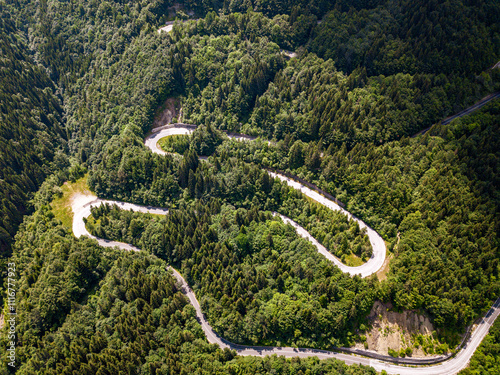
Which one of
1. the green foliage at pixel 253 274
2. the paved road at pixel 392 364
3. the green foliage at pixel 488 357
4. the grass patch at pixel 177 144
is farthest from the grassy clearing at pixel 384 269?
the grass patch at pixel 177 144

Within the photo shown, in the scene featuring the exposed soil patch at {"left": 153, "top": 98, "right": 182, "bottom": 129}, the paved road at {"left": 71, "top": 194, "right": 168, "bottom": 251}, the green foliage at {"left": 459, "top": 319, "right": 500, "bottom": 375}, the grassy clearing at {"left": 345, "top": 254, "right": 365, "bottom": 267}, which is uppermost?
the exposed soil patch at {"left": 153, "top": 98, "right": 182, "bottom": 129}

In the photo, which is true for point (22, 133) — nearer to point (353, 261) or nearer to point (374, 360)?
point (353, 261)

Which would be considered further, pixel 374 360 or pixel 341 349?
pixel 341 349

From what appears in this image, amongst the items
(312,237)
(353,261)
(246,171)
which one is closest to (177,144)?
(246,171)

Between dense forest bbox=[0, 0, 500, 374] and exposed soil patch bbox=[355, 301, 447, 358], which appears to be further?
dense forest bbox=[0, 0, 500, 374]

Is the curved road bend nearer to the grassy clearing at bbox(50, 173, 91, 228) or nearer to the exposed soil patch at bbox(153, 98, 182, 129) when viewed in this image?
the grassy clearing at bbox(50, 173, 91, 228)

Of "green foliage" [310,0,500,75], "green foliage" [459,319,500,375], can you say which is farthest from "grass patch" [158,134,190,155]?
"green foliage" [459,319,500,375]

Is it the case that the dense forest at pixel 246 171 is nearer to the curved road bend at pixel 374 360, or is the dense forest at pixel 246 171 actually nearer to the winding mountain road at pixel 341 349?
the curved road bend at pixel 374 360
